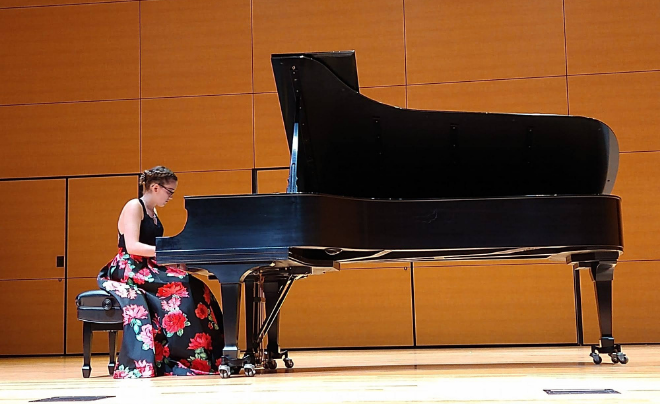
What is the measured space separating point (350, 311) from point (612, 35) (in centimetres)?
271

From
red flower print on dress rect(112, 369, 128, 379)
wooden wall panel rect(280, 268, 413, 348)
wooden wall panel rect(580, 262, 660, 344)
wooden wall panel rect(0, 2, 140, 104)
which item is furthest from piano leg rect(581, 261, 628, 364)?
wooden wall panel rect(0, 2, 140, 104)

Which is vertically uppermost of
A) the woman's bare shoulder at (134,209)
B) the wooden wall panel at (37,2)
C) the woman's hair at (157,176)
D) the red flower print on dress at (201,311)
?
the wooden wall panel at (37,2)

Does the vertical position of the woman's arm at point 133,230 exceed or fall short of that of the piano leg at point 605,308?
it exceeds it

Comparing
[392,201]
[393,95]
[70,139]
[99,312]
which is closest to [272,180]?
[393,95]

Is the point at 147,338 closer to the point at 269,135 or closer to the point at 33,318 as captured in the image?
the point at 269,135

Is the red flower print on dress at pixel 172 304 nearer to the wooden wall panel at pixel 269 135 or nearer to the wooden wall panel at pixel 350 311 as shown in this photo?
the wooden wall panel at pixel 350 311

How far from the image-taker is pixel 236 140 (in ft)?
19.6

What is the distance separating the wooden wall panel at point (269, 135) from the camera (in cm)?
591

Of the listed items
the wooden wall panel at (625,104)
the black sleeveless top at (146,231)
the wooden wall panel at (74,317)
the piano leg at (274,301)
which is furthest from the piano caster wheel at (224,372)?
the wooden wall panel at (625,104)

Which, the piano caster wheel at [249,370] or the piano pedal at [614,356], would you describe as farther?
the piano pedal at [614,356]

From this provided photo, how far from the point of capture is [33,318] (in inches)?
237

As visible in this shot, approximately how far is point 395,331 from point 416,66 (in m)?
1.93

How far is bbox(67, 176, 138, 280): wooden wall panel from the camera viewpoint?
6.00 m

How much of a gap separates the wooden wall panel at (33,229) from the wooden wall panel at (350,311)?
1.82 meters
